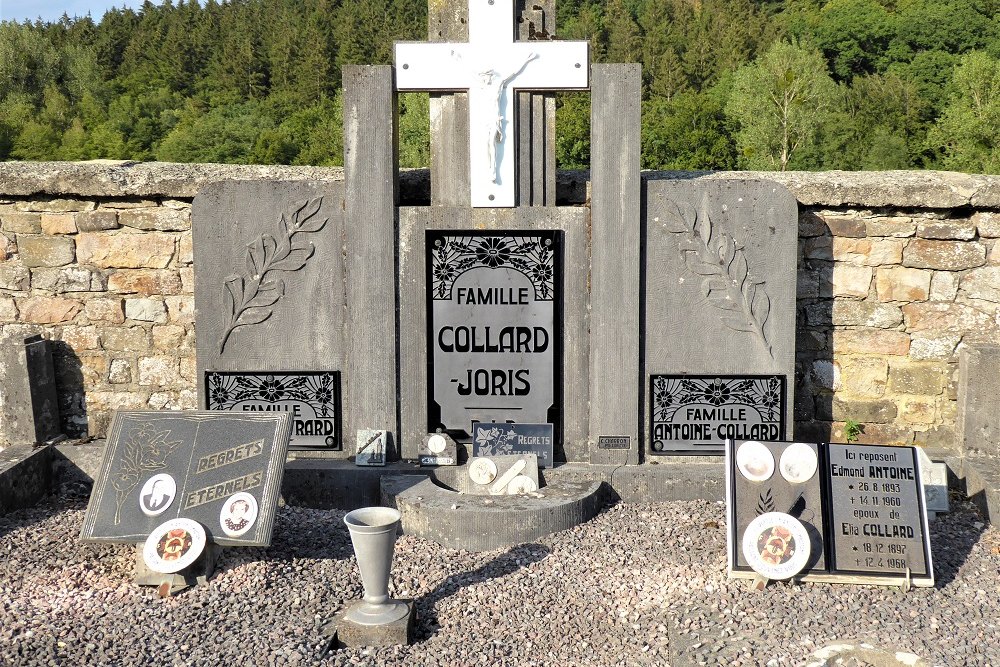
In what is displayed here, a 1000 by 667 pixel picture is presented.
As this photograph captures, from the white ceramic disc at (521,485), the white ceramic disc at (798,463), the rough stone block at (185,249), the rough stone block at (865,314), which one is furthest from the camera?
the rough stone block at (185,249)

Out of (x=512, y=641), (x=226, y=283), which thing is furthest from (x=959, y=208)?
(x=226, y=283)

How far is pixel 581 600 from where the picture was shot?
4227mm

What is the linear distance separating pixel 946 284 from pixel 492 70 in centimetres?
325

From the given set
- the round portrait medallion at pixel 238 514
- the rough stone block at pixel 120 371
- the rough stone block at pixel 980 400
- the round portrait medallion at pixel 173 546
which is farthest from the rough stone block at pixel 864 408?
the rough stone block at pixel 120 371

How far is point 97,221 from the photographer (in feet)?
19.9

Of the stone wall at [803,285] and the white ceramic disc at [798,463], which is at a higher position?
the stone wall at [803,285]

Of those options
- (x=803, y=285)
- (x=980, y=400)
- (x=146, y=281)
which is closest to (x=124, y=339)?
(x=146, y=281)

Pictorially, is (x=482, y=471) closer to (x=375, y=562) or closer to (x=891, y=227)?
(x=375, y=562)

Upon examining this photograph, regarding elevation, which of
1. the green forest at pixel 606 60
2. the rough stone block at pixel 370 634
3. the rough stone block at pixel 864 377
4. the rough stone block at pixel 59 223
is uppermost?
the green forest at pixel 606 60

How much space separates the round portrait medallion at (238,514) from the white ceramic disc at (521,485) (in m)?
1.52

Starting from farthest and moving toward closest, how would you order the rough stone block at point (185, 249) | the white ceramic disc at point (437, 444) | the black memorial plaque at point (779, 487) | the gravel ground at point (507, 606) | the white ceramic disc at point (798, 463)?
the rough stone block at point (185, 249) → the white ceramic disc at point (437, 444) → the white ceramic disc at point (798, 463) → the black memorial plaque at point (779, 487) → the gravel ground at point (507, 606)

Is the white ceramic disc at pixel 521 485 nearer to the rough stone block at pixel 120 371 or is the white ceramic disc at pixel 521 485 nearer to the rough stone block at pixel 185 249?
the rough stone block at pixel 185 249

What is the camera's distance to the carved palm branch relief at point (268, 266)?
18.4ft

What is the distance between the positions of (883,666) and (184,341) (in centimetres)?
466
